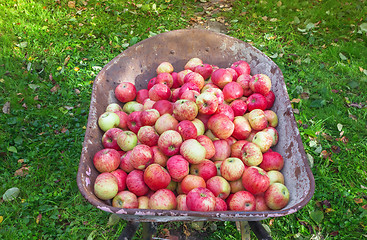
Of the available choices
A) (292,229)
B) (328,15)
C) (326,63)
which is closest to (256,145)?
(292,229)

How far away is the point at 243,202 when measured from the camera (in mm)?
2104

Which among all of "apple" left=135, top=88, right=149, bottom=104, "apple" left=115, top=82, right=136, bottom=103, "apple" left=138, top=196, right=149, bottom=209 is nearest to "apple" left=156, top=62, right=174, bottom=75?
"apple" left=135, top=88, right=149, bottom=104

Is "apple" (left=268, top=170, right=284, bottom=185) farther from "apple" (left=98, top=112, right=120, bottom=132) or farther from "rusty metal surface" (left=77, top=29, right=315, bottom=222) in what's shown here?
"apple" (left=98, top=112, right=120, bottom=132)

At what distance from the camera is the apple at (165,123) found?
2461 mm

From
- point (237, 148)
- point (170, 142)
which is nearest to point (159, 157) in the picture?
point (170, 142)

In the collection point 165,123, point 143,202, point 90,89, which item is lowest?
point 90,89

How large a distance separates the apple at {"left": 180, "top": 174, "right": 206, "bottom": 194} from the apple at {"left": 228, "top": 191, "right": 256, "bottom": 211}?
270 millimetres

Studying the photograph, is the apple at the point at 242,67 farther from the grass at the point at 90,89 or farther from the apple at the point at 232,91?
the grass at the point at 90,89

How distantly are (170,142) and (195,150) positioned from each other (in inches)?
8.7

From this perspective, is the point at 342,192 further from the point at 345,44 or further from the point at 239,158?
the point at 345,44

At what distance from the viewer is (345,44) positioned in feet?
16.8

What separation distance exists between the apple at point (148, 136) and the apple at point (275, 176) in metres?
1.03

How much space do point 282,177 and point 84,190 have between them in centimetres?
158

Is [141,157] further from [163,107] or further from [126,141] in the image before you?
[163,107]
